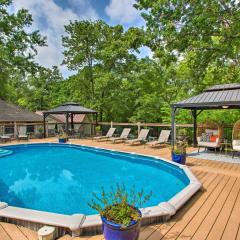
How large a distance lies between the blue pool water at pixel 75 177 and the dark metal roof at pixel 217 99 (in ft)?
8.86

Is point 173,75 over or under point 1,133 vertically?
over

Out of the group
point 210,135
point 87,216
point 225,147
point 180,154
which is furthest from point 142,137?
point 87,216

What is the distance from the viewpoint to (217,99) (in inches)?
346

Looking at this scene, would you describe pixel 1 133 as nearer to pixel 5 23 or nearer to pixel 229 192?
pixel 5 23

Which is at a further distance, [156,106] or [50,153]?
[156,106]

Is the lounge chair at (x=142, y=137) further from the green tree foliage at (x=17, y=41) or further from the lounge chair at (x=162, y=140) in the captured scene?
the green tree foliage at (x=17, y=41)

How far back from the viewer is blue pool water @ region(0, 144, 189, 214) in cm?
577

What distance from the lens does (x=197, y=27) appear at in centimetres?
841

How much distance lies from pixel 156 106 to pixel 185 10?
13761 mm

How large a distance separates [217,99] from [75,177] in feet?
19.4

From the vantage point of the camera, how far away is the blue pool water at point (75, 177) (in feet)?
18.9

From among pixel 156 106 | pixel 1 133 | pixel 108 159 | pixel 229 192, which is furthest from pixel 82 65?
pixel 229 192

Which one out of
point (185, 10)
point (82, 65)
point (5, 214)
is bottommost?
point (5, 214)

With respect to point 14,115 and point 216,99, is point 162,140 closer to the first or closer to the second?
point 216,99
